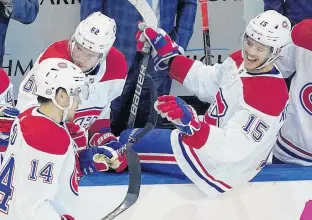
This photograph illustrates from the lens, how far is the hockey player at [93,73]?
2451mm

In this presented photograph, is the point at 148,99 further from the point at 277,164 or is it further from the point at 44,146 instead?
the point at 44,146

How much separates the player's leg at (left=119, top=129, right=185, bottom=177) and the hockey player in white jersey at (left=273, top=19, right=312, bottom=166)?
16.7 inches

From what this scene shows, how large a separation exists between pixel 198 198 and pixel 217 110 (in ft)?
0.98

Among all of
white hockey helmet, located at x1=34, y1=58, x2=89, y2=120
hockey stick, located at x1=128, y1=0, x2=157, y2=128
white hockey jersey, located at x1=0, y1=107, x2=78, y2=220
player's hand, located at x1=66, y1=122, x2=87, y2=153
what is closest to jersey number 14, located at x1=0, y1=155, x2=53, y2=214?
white hockey jersey, located at x1=0, y1=107, x2=78, y2=220

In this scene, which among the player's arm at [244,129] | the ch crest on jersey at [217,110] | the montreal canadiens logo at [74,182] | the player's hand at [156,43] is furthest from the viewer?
the player's hand at [156,43]

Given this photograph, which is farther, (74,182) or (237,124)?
(237,124)

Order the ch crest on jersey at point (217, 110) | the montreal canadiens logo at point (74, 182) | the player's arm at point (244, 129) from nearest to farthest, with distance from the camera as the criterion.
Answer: the montreal canadiens logo at point (74, 182) → the player's arm at point (244, 129) → the ch crest on jersey at point (217, 110)

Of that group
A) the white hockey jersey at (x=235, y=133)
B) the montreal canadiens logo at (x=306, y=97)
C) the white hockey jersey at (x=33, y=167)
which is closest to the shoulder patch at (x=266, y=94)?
the white hockey jersey at (x=235, y=133)

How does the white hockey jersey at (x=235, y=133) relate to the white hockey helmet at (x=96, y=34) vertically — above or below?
below

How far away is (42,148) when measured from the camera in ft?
6.72

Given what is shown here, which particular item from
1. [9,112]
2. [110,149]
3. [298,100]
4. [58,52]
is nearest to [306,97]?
[298,100]

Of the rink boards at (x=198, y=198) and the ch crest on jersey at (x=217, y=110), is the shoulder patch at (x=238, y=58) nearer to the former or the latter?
the ch crest on jersey at (x=217, y=110)

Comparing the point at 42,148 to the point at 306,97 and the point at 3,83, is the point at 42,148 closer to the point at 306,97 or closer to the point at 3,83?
the point at 3,83

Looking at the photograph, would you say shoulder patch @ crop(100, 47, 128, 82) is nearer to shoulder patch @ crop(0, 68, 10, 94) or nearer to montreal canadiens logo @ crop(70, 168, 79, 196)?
shoulder patch @ crop(0, 68, 10, 94)
